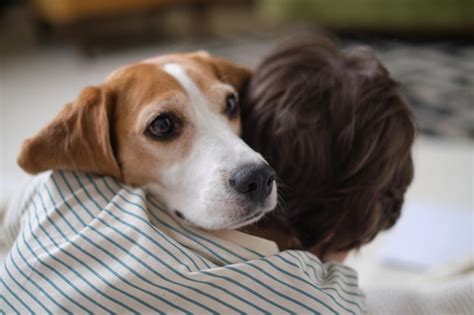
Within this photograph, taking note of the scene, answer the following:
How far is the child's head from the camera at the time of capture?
1.05 metres

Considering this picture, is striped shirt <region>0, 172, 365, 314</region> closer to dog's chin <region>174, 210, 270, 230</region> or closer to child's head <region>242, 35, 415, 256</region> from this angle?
dog's chin <region>174, 210, 270, 230</region>

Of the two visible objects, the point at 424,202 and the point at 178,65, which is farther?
the point at 424,202

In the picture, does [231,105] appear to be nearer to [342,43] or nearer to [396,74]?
[396,74]

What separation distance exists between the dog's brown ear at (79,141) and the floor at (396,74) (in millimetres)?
507

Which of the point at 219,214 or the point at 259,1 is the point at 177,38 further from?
the point at 219,214

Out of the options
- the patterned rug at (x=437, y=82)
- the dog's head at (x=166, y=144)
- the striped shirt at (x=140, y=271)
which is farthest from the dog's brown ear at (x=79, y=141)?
the patterned rug at (x=437, y=82)

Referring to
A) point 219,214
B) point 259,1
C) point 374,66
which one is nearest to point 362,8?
point 259,1

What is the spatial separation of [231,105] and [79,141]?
1.00 ft

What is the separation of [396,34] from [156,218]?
3924 millimetres

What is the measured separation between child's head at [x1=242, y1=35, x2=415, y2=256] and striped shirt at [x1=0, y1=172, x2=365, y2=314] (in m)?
0.21

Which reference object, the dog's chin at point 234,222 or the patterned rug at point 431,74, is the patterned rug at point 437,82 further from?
the dog's chin at point 234,222

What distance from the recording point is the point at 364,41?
429cm

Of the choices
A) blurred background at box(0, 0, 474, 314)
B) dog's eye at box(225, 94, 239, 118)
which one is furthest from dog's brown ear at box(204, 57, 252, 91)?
blurred background at box(0, 0, 474, 314)

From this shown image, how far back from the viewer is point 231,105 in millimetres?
1112
